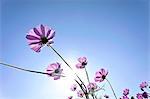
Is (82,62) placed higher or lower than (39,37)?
higher

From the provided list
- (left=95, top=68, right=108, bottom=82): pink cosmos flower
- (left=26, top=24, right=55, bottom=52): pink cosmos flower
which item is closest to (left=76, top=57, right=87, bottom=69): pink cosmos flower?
(left=95, top=68, right=108, bottom=82): pink cosmos flower

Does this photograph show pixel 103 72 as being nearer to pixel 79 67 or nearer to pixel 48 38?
pixel 79 67

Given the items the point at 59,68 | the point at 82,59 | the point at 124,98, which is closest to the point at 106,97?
the point at 124,98

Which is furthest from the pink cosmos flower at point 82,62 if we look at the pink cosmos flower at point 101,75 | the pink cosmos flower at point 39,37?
the pink cosmos flower at point 39,37

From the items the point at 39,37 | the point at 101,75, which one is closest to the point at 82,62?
the point at 101,75

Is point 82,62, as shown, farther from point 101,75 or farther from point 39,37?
point 39,37

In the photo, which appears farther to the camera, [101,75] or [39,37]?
[101,75]

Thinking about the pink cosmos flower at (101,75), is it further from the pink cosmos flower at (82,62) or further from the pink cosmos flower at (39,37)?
the pink cosmos flower at (39,37)

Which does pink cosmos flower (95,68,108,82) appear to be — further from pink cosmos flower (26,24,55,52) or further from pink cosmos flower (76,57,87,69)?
pink cosmos flower (26,24,55,52)
